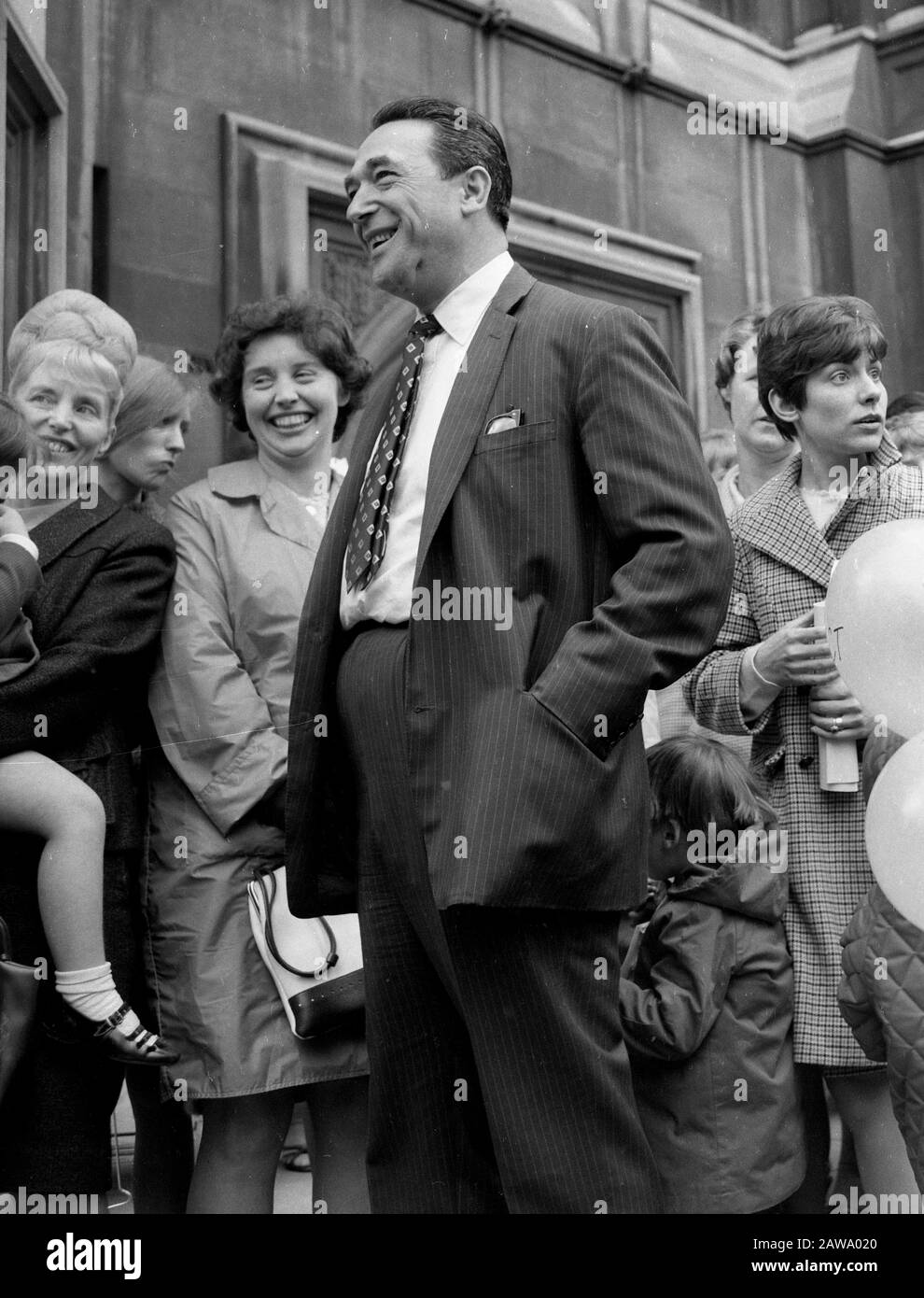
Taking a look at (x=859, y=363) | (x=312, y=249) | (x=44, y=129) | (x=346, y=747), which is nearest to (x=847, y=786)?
(x=859, y=363)

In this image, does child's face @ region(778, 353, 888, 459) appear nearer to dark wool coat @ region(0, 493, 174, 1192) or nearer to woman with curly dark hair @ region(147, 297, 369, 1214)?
woman with curly dark hair @ region(147, 297, 369, 1214)

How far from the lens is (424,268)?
219cm

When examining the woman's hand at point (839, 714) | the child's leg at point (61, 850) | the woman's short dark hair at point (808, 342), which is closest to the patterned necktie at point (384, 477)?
the child's leg at point (61, 850)

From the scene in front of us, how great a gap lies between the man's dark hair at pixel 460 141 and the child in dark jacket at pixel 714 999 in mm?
907

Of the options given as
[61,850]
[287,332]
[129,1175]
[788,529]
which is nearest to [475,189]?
[287,332]

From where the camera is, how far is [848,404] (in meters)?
2.48

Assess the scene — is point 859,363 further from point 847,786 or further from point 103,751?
point 103,751

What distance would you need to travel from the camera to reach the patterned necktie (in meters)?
2.10

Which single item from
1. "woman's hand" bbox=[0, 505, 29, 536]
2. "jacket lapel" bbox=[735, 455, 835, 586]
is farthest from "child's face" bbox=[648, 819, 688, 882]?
"woman's hand" bbox=[0, 505, 29, 536]

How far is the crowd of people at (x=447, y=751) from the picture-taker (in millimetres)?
1858
